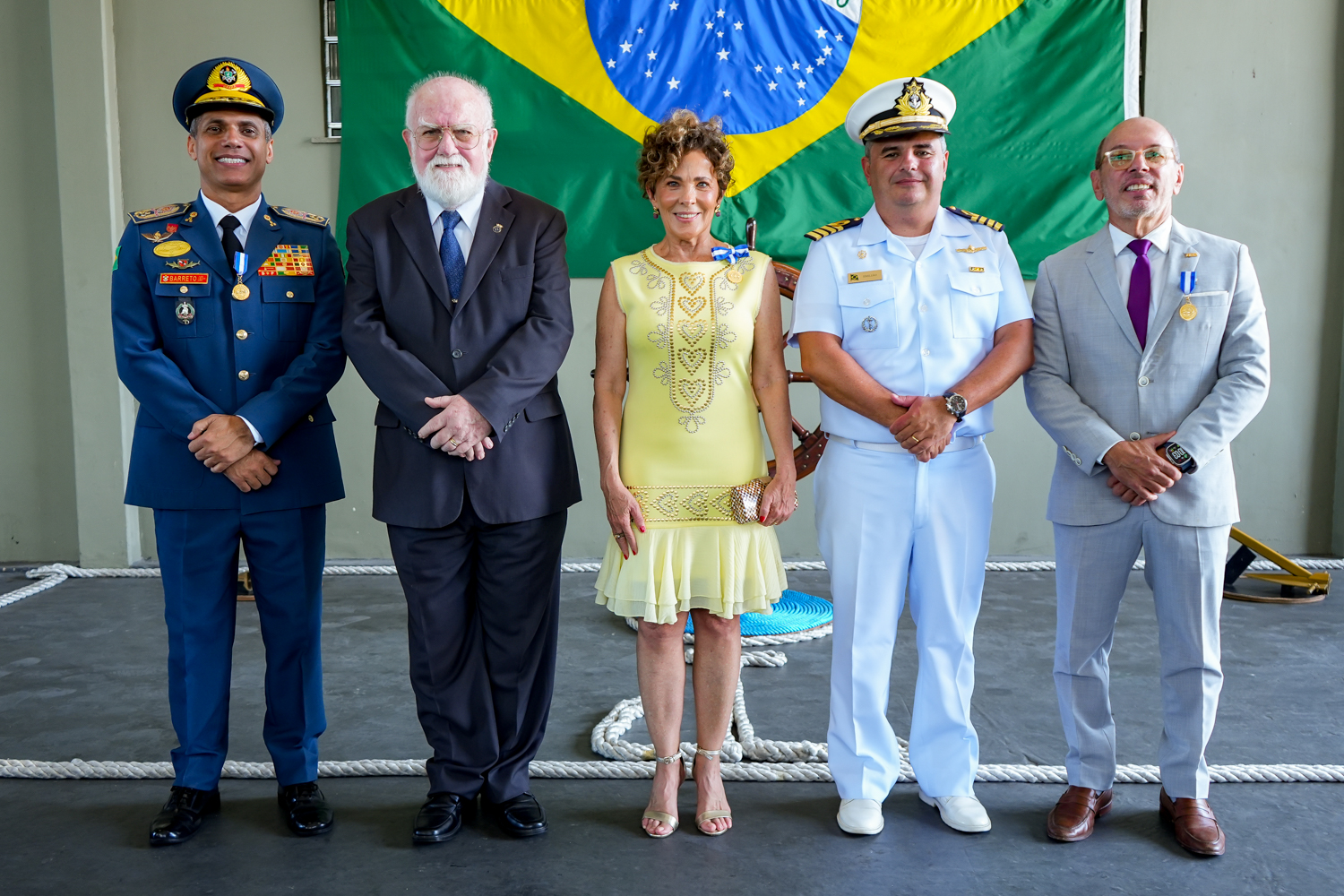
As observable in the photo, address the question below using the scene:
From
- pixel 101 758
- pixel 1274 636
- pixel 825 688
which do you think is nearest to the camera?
pixel 101 758

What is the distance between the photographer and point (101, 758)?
2.97 m

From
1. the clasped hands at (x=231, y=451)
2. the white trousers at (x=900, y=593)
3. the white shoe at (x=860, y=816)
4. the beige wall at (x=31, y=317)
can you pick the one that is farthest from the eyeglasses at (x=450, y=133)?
the beige wall at (x=31, y=317)

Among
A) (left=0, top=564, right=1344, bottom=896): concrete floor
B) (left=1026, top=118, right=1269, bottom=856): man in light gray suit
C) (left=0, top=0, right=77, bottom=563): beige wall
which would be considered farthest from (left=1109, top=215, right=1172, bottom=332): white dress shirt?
(left=0, top=0, right=77, bottom=563): beige wall

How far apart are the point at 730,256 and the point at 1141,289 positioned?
3.22ft

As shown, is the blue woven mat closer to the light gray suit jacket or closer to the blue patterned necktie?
the light gray suit jacket

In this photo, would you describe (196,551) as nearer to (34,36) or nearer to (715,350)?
(715,350)

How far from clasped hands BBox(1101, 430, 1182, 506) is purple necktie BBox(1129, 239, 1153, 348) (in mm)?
250

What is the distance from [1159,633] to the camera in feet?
8.10

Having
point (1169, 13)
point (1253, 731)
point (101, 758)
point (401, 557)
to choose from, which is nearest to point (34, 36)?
point (101, 758)

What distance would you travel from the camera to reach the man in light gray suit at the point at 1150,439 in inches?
92.5

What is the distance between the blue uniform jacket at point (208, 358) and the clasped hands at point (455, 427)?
1.17 ft

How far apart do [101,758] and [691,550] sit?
191 cm

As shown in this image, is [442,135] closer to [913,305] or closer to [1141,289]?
[913,305]

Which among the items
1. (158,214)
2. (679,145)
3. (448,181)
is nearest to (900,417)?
(679,145)
